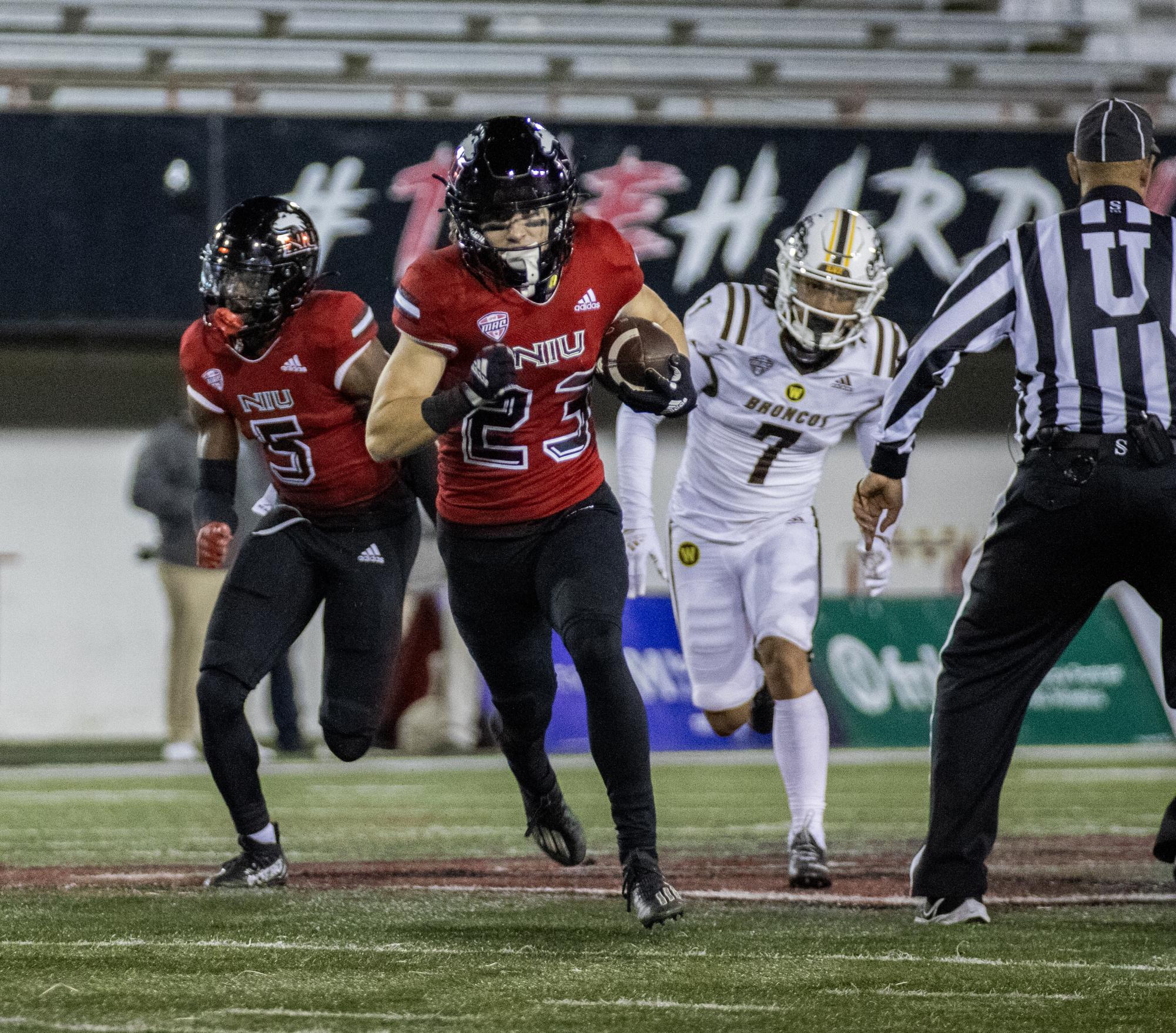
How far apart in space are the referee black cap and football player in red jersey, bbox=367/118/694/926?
100 cm

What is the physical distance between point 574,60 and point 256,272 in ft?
28.4

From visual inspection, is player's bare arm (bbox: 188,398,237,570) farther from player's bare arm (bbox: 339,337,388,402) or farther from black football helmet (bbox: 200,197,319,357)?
player's bare arm (bbox: 339,337,388,402)

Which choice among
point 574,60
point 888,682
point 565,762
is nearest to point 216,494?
point 565,762

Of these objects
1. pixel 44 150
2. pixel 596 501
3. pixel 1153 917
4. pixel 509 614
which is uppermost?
pixel 44 150

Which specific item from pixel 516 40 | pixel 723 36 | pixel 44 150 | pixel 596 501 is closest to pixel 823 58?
pixel 723 36

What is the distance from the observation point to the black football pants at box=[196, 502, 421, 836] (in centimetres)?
441

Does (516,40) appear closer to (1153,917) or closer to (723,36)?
(723,36)

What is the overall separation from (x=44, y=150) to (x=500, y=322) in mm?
7985

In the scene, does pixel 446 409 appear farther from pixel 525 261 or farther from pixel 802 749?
pixel 802 749

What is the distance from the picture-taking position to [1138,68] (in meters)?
12.7

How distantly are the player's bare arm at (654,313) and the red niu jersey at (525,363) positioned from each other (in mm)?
18

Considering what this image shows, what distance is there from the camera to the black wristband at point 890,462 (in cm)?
384

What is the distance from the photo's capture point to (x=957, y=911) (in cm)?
382

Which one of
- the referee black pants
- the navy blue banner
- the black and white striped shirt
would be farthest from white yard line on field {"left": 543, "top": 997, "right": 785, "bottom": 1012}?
the navy blue banner
